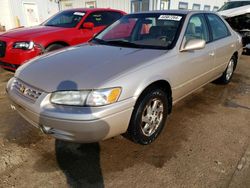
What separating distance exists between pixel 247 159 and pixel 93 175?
1709 millimetres

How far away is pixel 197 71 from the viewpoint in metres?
3.51

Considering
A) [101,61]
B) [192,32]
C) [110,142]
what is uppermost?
[192,32]

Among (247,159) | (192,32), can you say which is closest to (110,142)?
(247,159)

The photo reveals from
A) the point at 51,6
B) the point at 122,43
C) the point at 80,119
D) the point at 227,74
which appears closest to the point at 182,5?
the point at 51,6

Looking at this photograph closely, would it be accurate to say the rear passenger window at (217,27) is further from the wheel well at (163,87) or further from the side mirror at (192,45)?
the wheel well at (163,87)

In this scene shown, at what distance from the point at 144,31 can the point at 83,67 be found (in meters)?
1.51

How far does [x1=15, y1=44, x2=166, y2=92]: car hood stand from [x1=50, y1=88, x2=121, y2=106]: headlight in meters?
0.06

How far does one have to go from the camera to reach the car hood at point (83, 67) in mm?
2344

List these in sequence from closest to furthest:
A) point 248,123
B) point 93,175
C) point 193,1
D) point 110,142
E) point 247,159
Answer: point 93,175, point 247,159, point 110,142, point 248,123, point 193,1

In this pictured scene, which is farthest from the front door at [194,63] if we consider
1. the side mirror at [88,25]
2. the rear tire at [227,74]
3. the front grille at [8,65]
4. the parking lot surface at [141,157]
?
the front grille at [8,65]

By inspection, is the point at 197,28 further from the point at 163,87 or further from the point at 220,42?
the point at 163,87

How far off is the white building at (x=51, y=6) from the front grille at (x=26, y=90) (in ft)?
37.2

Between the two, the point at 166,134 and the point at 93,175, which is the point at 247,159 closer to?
the point at 166,134

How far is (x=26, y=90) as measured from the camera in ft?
8.30
